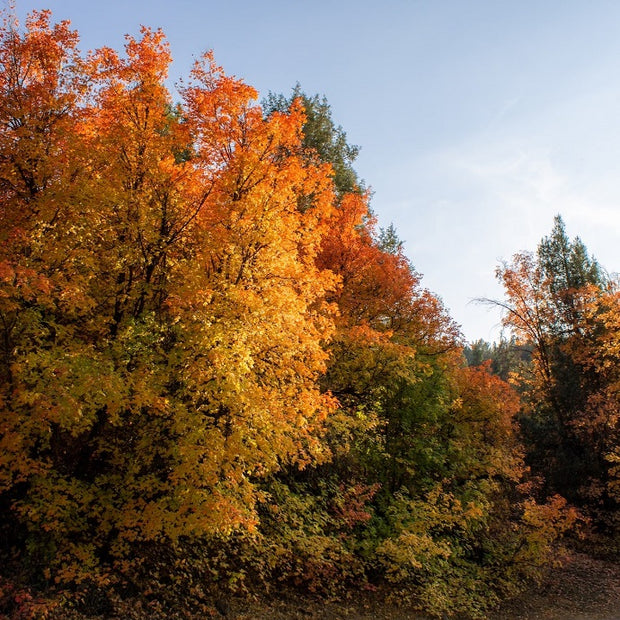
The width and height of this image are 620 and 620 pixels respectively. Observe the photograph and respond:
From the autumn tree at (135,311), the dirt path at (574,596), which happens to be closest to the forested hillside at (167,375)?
the autumn tree at (135,311)

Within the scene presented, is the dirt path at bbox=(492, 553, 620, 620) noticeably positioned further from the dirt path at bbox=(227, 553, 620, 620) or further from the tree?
the tree

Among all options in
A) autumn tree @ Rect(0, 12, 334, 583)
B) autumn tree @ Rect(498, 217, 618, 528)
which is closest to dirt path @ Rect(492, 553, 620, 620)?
autumn tree @ Rect(498, 217, 618, 528)

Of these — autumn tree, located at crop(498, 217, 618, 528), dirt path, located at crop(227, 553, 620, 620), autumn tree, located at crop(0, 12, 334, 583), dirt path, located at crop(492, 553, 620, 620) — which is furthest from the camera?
autumn tree, located at crop(498, 217, 618, 528)

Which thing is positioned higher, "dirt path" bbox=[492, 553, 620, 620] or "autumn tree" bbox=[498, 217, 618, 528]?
"autumn tree" bbox=[498, 217, 618, 528]

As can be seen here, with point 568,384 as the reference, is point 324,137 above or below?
above

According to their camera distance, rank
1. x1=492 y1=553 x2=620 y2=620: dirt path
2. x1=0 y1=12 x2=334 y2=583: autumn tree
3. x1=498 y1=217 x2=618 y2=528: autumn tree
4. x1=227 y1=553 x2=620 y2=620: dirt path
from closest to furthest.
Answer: x1=0 y1=12 x2=334 y2=583: autumn tree
x1=227 y1=553 x2=620 y2=620: dirt path
x1=492 y1=553 x2=620 y2=620: dirt path
x1=498 y1=217 x2=618 y2=528: autumn tree

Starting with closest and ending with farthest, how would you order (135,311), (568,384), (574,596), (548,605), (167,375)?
1. (167,375)
2. (135,311)
3. (548,605)
4. (574,596)
5. (568,384)

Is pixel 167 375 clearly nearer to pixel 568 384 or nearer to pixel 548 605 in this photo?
pixel 548 605

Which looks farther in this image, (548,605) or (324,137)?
(324,137)

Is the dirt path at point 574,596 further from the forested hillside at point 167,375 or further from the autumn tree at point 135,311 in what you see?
the autumn tree at point 135,311

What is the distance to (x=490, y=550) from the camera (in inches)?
735

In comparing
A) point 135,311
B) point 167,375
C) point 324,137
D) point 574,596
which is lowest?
point 574,596

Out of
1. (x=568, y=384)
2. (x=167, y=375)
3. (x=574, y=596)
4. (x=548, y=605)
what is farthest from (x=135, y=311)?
(x=568, y=384)

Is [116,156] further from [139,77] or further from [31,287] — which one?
[31,287]
